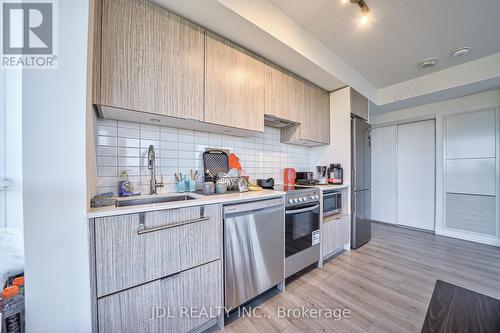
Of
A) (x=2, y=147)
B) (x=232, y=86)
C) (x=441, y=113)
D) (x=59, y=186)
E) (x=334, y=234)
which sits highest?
(x=441, y=113)

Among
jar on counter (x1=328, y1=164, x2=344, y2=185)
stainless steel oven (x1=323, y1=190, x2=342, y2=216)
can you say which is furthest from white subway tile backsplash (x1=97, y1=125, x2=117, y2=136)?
jar on counter (x1=328, y1=164, x2=344, y2=185)

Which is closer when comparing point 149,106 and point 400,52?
point 149,106

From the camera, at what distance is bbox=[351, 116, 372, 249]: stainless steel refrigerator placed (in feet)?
8.13

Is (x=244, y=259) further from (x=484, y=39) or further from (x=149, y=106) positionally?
(x=484, y=39)

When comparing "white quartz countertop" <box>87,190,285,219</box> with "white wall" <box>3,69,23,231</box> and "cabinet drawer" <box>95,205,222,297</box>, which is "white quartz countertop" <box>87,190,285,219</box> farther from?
"white wall" <box>3,69,23,231</box>

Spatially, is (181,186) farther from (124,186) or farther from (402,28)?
(402,28)

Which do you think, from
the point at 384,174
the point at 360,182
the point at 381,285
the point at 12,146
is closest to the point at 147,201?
the point at 12,146

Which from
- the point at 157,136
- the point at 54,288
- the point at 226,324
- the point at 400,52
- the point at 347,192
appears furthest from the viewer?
the point at 347,192

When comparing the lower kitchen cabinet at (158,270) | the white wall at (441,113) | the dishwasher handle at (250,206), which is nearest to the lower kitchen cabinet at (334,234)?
the dishwasher handle at (250,206)

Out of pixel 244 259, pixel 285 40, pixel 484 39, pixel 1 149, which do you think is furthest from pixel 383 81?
pixel 1 149

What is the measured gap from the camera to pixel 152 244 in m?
0.96

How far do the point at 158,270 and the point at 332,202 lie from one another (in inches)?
82.0

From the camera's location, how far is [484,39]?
6.34 ft

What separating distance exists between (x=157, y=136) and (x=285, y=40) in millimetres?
1442
